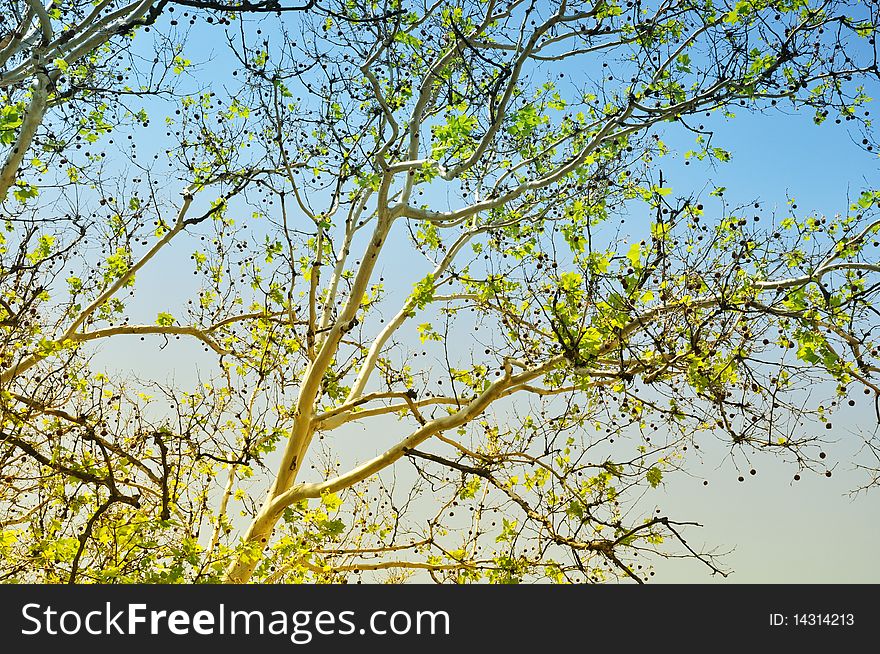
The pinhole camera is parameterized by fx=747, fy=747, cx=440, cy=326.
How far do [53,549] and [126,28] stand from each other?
431 cm

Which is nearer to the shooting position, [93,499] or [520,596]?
[520,596]

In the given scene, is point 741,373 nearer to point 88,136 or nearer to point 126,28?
point 126,28

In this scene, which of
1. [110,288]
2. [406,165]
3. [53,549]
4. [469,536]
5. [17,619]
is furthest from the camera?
[110,288]

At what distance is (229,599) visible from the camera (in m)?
6.00

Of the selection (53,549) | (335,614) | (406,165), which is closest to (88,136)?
(406,165)

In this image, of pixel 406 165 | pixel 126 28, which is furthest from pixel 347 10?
pixel 126 28

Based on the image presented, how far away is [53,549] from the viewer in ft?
20.6

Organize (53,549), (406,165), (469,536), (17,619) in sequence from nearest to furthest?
(17,619)
(53,549)
(406,165)
(469,536)

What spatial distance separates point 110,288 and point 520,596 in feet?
21.4

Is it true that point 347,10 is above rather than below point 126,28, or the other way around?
above

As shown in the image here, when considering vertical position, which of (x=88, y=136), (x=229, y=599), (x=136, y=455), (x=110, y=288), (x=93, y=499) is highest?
(x=88, y=136)

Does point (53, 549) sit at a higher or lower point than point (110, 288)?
lower

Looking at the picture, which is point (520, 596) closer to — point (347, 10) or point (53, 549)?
point (53, 549)

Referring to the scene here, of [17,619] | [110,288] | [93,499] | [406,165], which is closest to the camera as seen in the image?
[17,619]
